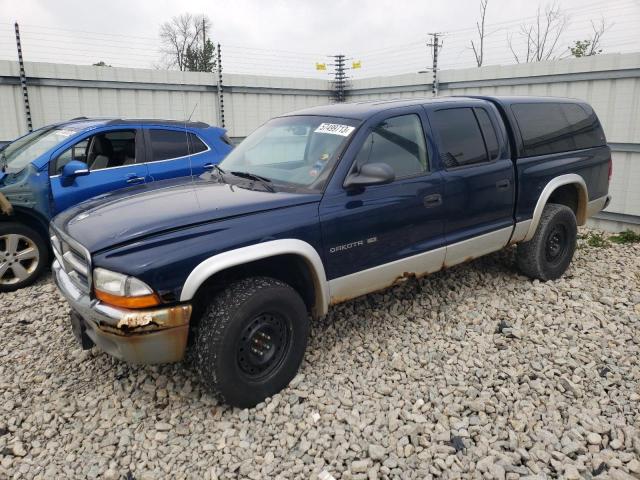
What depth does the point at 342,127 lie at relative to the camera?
12.0 feet

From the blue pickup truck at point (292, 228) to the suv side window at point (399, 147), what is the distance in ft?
0.04

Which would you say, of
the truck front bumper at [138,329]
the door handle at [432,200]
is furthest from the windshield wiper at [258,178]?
the door handle at [432,200]

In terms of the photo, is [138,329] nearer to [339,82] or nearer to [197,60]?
[339,82]

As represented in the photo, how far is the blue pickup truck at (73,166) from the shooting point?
16.5 ft

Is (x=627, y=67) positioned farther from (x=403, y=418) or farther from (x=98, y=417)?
(x=98, y=417)

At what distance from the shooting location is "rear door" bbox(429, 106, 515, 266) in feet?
13.2

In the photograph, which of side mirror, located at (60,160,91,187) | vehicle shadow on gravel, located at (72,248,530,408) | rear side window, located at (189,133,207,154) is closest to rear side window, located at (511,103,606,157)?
vehicle shadow on gravel, located at (72,248,530,408)

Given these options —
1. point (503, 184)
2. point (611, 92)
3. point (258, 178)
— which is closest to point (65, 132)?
point (258, 178)

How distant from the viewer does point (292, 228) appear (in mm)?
3104

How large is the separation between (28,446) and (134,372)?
2.61 ft

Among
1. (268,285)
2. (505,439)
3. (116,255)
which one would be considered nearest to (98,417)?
(116,255)

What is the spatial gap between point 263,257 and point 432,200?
5.08 feet

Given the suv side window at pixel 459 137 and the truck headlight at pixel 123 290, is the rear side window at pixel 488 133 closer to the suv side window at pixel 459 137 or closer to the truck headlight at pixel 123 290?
the suv side window at pixel 459 137

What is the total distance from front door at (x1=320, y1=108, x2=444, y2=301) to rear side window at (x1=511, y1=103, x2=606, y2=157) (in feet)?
4.56
